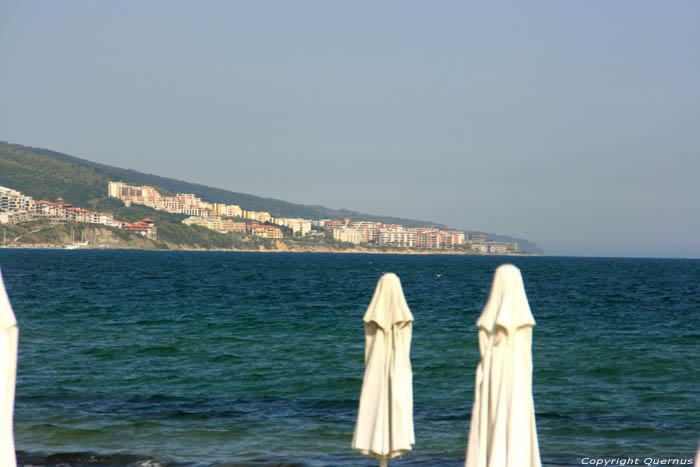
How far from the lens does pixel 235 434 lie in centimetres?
1402

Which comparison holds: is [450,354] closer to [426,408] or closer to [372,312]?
[426,408]

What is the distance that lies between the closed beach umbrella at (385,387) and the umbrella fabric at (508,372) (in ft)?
5.87

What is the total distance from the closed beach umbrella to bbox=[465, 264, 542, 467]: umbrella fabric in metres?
1.79

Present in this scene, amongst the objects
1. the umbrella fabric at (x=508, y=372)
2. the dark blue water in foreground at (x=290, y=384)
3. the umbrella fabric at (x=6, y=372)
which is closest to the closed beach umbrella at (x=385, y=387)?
the umbrella fabric at (x=508, y=372)

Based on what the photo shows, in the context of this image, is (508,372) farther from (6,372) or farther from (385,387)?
(6,372)

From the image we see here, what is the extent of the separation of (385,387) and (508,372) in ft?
6.95

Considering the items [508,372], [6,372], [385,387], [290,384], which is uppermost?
[6,372]

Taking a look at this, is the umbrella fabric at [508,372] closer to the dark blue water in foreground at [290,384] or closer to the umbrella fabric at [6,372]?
the umbrella fabric at [6,372]

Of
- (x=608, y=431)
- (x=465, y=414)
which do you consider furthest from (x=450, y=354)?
(x=608, y=431)

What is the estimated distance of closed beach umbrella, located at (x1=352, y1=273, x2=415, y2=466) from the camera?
7898 mm

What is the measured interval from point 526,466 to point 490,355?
982 mm

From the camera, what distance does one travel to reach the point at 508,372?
20.2 feet

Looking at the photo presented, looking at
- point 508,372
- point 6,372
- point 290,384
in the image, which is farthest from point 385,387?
point 290,384

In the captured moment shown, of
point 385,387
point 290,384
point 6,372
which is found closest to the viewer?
point 6,372
